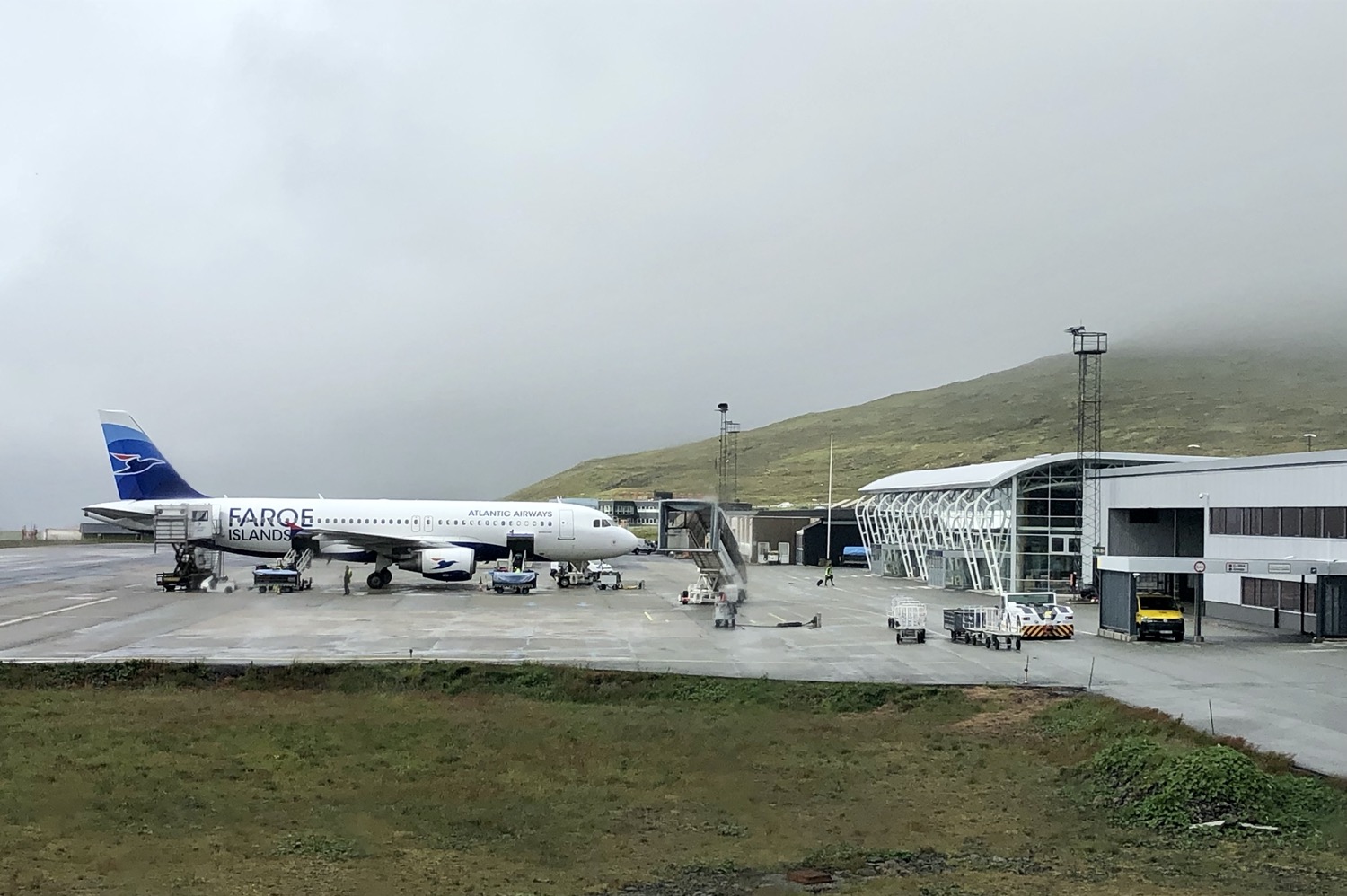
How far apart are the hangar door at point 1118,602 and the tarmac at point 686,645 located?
0.91 m

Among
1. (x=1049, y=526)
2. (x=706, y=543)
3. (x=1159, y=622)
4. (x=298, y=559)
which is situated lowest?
(x=1159, y=622)

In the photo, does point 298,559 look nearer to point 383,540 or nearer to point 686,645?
point 383,540

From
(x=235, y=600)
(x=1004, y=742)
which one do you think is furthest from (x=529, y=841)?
(x=235, y=600)

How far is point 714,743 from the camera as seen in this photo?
21109mm

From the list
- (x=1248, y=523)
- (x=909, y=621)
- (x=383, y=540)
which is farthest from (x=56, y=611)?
(x=1248, y=523)

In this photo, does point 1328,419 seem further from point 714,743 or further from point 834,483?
point 714,743

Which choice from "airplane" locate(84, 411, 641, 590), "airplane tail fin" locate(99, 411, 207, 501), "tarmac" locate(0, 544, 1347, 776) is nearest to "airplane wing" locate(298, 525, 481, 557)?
"airplane" locate(84, 411, 641, 590)

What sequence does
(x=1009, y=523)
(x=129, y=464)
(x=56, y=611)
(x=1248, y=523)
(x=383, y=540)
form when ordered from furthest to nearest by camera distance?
(x=129, y=464) → (x=1009, y=523) → (x=383, y=540) → (x=1248, y=523) → (x=56, y=611)

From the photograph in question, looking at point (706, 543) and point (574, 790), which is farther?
point (706, 543)

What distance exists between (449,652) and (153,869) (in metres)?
17.7

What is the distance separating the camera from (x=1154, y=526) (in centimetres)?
5366

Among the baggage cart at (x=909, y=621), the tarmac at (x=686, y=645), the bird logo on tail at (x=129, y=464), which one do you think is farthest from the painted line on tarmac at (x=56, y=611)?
the baggage cart at (x=909, y=621)

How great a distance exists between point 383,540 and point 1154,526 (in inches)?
1542

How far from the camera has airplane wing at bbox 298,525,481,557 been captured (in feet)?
177
